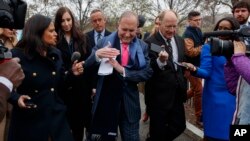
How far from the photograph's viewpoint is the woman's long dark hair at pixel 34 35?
4086 millimetres

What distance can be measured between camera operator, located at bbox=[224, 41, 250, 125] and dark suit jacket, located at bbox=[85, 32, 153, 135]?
1336 millimetres

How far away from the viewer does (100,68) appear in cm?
449

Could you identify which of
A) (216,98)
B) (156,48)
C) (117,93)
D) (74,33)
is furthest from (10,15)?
(74,33)

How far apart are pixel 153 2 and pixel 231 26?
2356 centimetres

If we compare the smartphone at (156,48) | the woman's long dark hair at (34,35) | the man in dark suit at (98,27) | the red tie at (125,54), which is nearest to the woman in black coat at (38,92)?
the woman's long dark hair at (34,35)

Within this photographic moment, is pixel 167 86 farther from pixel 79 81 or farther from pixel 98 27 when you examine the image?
pixel 98 27

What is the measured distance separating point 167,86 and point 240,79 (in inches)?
64.4

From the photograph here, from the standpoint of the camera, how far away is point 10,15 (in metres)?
2.31

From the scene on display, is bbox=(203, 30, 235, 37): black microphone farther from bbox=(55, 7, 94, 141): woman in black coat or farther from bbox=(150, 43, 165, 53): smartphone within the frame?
bbox=(55, 7, 94, 141): woman in black coat

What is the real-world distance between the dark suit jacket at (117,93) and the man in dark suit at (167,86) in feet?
0.85

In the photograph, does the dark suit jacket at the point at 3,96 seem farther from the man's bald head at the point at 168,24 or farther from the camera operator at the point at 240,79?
the man's bald head at the point at 168,24

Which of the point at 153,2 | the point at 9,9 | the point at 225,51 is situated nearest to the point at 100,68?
the point at 225,51

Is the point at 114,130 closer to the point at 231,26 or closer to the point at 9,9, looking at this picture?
the point at 231,26

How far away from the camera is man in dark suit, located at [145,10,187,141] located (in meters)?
4.84
